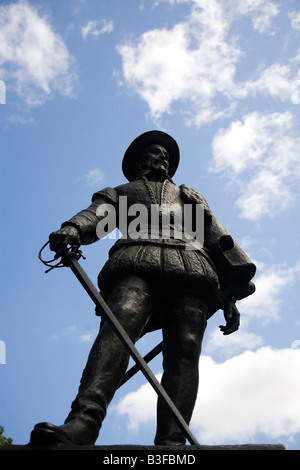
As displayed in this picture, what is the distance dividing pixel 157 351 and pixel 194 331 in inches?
23.3

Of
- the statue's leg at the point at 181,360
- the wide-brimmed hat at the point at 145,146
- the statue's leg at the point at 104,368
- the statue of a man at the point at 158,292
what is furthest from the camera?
the wide-brimmed hat at the point at 145,146

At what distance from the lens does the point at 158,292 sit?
205 inches

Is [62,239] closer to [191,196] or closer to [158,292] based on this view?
[158,292]

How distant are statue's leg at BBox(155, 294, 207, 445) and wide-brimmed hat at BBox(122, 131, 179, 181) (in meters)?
2.25

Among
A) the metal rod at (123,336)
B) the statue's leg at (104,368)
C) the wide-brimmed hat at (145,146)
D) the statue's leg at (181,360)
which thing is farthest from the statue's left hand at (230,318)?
the wide-brimmed hat at (145,146)

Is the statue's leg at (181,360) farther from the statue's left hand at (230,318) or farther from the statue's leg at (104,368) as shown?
the statue's left hand at (230,318)

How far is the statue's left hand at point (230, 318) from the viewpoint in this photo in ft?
18.7

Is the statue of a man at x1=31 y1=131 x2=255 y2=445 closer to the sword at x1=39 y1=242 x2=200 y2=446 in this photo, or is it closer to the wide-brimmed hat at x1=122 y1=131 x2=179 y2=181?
the sword at x1=39 y1=242 x2=200 y2=446

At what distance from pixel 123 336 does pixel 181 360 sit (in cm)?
75

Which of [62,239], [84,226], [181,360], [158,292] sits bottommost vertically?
[181,360]

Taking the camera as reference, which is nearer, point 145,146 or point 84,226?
point 84,226

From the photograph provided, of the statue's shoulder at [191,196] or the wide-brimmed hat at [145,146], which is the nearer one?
the statue's shoulder at [191,196]

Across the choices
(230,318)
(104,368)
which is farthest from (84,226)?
(230,318)

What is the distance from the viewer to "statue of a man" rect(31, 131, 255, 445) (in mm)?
4277
